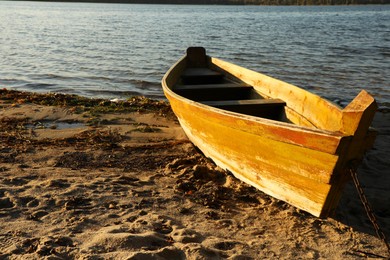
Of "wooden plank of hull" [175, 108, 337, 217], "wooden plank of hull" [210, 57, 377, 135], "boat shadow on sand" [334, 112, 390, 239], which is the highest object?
"wooden plank of hull" [210, 57, 377, 135]

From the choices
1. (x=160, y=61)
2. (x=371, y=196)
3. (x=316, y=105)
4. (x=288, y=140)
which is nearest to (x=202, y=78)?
(x=316, y=105)

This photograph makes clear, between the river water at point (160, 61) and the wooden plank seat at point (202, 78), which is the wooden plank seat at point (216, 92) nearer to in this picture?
the wooden plank seat at point (202, 78)

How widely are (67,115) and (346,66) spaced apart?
11.6 m

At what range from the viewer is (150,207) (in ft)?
14.9

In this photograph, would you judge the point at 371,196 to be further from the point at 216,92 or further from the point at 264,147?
the point at 216,92

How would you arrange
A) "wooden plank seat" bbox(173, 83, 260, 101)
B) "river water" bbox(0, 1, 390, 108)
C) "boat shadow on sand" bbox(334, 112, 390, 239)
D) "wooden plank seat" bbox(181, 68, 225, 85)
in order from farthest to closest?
"river water" bbox(0, 1, 390, 108) < "wooden plank seat" bbox(181, 68, 225, 85) < "wooden plank seat" bbox(173, 83, 260, 101) < "boat shadow on sand" bbox(334, 112, 390, 239)

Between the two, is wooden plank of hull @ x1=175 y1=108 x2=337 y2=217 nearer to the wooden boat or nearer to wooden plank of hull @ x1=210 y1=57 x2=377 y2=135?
the wooden boat

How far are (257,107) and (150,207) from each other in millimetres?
2560

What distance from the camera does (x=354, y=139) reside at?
3.51m

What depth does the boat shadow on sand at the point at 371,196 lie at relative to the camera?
441cm

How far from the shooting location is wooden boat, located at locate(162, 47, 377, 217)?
3.57 metres

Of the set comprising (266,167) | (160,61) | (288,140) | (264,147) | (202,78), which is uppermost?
(288,140)

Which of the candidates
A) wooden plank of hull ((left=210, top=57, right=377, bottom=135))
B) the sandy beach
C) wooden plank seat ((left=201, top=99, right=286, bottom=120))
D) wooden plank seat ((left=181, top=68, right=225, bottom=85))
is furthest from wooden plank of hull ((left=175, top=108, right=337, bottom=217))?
wooden plank seat ((left=181, top=68, right=225, bottom=85))

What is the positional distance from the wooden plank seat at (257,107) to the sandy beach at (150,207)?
0.86 metres
